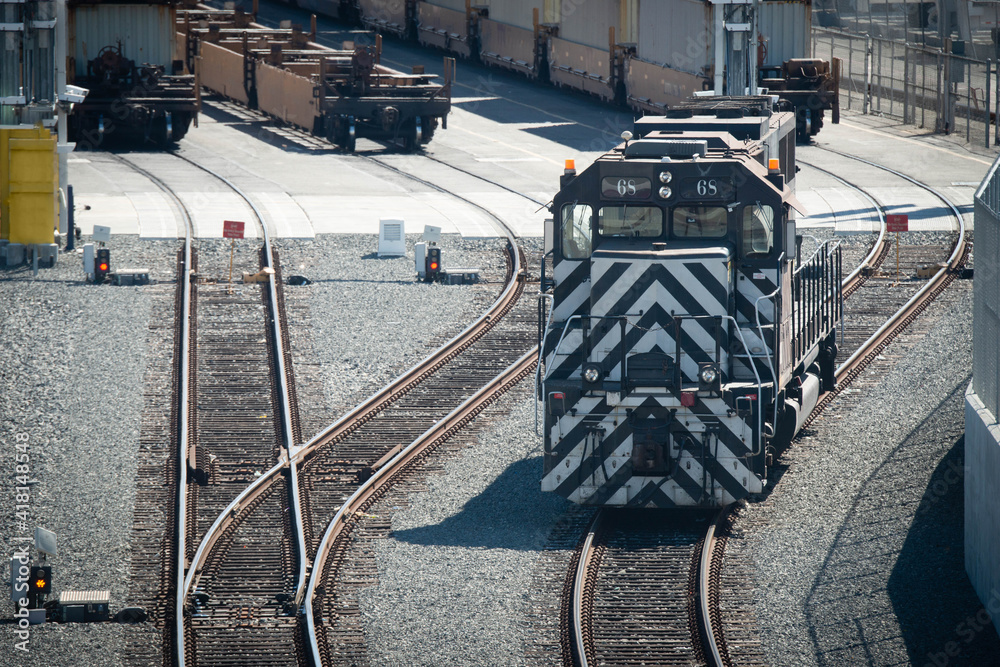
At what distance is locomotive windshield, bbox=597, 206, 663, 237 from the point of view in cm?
1316

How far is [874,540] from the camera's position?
12812 mm

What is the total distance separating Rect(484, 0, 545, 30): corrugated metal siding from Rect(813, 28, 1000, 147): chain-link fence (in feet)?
29.7

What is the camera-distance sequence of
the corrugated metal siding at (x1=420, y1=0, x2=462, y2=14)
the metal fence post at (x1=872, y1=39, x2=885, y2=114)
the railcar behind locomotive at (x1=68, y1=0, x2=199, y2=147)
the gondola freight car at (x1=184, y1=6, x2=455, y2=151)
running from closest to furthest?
the railcar behind locomotive at (x1=68, y1=0, x2=199, y2=147) → the gondola freight car at (x1=184, y1=6, x2=455, y2=151) → the metal fence post at (x1=872, y1=39, x2=885, y2=114) → the corrugated metal siding at (x1=420, y1=0, x2=462, y2=14)

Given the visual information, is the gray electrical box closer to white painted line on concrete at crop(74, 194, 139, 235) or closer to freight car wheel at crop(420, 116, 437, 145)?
white painted line on concrete at crop(74, 194, 139, 235)

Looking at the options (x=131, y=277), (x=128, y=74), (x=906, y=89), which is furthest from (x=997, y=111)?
(x=131, y=277)

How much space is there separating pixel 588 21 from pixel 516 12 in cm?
420

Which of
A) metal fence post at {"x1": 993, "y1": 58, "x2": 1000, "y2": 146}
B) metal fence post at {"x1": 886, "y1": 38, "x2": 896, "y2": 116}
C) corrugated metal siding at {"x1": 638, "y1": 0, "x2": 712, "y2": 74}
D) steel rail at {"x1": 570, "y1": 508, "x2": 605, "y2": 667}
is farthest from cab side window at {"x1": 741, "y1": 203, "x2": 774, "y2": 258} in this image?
metal fence post at {"x1": 886, "y1": 38, "x2": 896, "y2": 116}

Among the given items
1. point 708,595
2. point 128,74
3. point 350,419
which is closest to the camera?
point 708,595

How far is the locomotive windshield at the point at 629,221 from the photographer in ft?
43.2

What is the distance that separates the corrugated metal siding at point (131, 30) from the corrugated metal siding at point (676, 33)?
12580mm

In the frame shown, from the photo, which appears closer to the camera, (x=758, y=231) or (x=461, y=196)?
(x=758, y=231)

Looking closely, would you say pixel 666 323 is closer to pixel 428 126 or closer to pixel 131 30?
pixel 428 126

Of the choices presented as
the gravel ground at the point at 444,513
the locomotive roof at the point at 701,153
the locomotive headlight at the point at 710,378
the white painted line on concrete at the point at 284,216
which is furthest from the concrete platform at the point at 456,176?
the locomotive headlight at the point at 710,378

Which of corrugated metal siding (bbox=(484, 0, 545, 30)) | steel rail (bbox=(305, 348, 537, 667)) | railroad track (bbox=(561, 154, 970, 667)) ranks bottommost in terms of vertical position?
railroad track (bbox=(561, 154, 970, 667))
